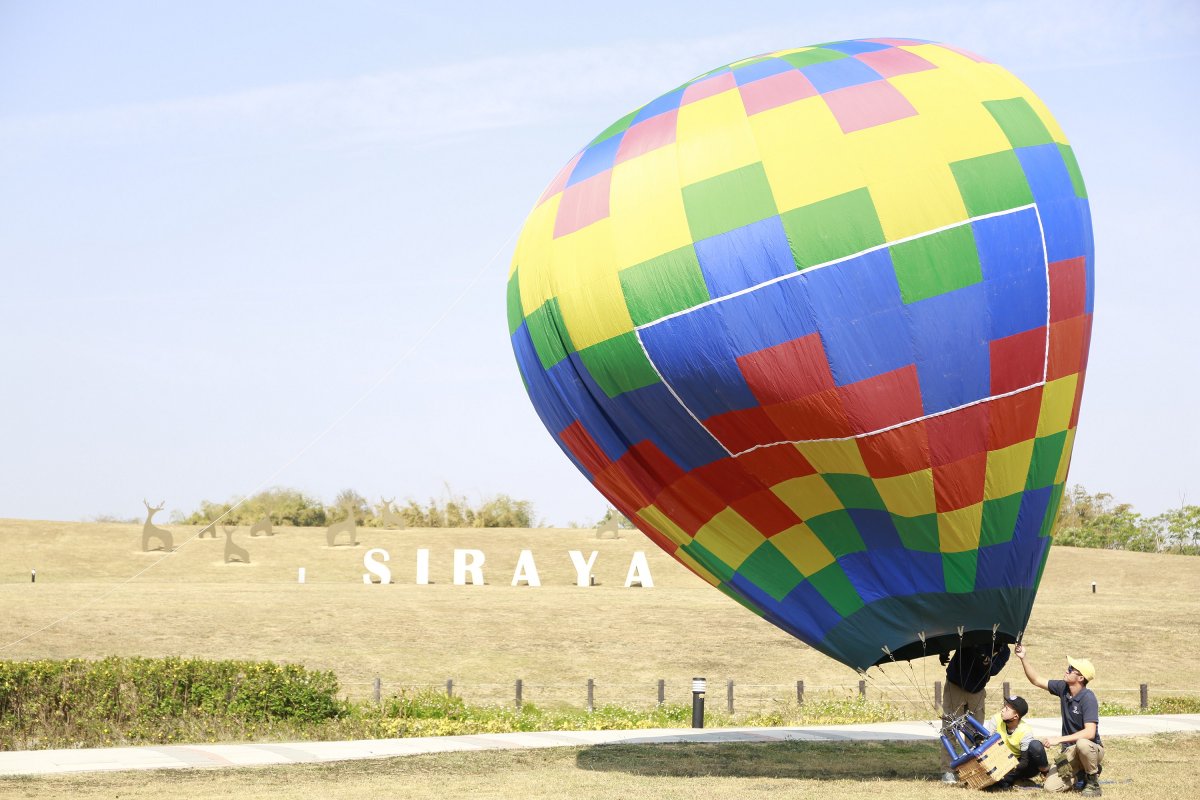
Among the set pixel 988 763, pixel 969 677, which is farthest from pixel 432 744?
pixel 988 763

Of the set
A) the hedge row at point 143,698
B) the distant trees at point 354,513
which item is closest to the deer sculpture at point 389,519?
the distant trees at point 354,513

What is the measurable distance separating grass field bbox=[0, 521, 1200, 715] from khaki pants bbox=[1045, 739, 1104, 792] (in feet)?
44.7

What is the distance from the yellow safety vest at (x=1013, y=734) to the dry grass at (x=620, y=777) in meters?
0.87

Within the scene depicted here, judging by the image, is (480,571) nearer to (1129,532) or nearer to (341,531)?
(341,531)

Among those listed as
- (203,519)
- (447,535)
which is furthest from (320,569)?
(203,519)

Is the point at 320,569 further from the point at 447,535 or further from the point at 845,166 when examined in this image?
the point at 845,166

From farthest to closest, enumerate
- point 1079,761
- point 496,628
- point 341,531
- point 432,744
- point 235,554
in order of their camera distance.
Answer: point 341,531
point 235,554
point 496,628
point 432,744
point 1079,761

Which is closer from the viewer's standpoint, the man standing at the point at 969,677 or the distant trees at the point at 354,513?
the man standing at the point at 969,677

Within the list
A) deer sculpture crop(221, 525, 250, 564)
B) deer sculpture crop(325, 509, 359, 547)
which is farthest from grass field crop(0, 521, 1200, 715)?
deer sculpture crop(325, 509, 359, 547)

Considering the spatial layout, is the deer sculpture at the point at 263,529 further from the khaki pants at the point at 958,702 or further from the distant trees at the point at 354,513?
the khaki pants at the point at 958,702

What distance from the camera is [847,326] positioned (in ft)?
46.6

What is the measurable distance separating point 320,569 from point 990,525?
48883 millimetres

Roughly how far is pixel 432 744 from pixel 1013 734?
902cm

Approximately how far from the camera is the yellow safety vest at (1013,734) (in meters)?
15.0
